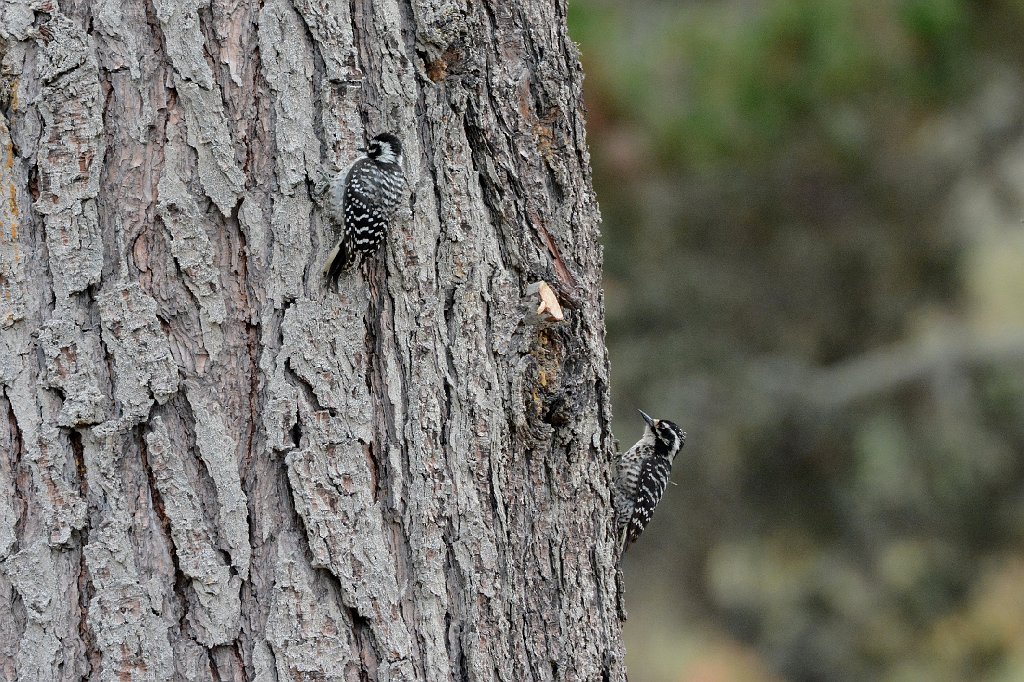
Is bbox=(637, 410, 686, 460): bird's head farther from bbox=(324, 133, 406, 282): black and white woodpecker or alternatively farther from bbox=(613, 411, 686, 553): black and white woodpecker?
bbox=(324, 133, 406, 282): black and white woodpecker

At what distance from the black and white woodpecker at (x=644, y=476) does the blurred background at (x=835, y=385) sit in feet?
8.94

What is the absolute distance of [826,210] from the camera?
746cm

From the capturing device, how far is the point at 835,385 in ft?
24.1

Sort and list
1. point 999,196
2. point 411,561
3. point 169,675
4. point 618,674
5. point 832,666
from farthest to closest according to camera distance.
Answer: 1. point 832,666
2. point 999,196
3. point 618,674
4. point 411,561
5. point 169,675

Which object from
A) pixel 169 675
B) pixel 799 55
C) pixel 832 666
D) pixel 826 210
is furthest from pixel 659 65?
pixel 832 666

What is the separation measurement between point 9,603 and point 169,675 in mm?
310

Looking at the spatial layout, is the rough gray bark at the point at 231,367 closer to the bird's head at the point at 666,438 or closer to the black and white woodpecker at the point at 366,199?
the black and white woodpecker at the point at 366,199

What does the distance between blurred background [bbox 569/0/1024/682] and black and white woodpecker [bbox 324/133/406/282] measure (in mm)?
4504

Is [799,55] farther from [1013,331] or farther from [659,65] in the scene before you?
[1013,331]

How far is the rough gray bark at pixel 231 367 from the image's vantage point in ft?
5.81

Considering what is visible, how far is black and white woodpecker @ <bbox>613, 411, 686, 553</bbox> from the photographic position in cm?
341

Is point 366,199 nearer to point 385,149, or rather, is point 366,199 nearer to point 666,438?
point 385,149

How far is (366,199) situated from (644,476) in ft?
6.92

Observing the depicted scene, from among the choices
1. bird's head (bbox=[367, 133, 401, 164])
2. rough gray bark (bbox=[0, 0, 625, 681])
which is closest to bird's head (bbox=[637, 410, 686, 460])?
rough gray bark (bbox=[0, 0, 625, 681])
